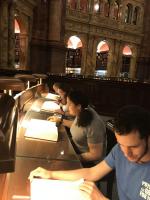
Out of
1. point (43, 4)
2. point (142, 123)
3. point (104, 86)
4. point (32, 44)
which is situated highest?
point (43, 4)

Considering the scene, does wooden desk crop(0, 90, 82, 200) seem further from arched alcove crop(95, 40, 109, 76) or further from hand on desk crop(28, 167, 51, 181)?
arched alcove crop(95, 40, 109, 76)

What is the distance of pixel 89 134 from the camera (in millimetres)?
3162

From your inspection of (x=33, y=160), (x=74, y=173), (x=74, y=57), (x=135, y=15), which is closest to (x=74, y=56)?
(x=74, y=57)

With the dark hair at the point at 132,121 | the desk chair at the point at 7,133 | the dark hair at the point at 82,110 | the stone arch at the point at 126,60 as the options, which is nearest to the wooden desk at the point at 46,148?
the dark hair at the point at 82,110

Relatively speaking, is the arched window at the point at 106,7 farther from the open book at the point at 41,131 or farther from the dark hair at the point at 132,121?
the dark hair at the point at 132,121

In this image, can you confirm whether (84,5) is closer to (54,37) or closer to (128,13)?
(128,13)

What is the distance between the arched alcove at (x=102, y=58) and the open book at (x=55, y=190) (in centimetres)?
2066

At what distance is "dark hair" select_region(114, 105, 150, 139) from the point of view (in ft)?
5.42

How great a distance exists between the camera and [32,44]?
46.3 feet

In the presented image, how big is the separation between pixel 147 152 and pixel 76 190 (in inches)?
19.5

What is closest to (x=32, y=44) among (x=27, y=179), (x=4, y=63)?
(x=4, y=63)

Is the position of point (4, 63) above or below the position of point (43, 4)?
below

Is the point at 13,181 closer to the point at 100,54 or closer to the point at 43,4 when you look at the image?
the point at 43,4

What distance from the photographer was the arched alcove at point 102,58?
22.6 m
